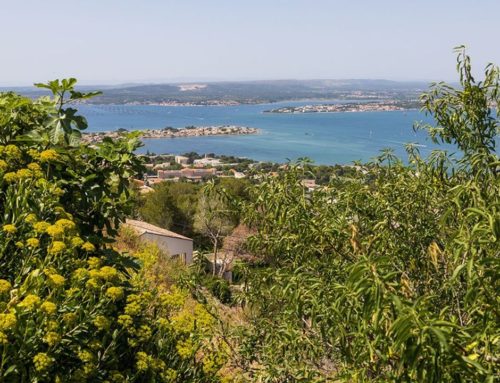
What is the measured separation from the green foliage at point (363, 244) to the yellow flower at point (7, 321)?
4.66 feet

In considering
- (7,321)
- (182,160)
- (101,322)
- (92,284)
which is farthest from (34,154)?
(182,160)

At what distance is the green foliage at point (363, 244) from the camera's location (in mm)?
2410

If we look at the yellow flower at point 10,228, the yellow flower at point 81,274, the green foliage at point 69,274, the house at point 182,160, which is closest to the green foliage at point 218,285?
the green foliage at point 69,274

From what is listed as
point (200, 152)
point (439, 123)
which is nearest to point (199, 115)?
point (200, 152)

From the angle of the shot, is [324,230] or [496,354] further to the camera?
[324,230]

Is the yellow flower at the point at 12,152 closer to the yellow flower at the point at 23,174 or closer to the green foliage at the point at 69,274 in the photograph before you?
the green foliage at the point at 69,274

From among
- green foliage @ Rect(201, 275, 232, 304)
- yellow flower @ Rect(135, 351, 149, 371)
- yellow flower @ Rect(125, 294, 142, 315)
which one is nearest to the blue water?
green foliage @ Rect(201, 275, 232, 304)

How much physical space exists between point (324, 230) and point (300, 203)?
313 mm

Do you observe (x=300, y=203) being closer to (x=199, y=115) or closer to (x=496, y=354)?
(x=496, y=354)

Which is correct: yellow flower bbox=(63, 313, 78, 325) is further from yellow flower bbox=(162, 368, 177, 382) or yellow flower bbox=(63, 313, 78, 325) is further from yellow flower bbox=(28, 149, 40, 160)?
yellow flower bbox=(28, 149, 40, 160)

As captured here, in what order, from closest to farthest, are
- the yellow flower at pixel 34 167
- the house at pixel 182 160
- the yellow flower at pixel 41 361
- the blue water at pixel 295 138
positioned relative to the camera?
the yellow flower at pixel 41 361 → the yellow flower at pixel 34 167 → the house at pixel 182 160 → the blue water at pixel 295 138

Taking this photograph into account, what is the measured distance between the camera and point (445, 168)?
12.8 feet

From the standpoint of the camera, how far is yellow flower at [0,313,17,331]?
6.46 ft

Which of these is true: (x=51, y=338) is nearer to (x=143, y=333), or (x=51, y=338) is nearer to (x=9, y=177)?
(x=143, y=333)
